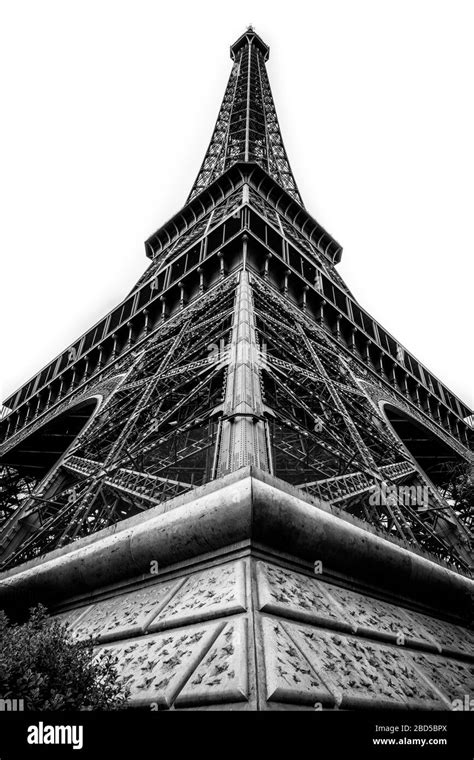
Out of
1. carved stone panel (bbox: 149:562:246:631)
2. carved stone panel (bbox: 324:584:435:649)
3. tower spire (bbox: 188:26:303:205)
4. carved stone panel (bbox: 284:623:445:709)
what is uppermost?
tower spire (bbox: 188:26:303:205)

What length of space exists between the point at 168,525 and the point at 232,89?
61.7 metres

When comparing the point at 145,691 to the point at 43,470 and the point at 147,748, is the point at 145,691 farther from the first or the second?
the point at 43,470

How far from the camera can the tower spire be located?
44.1m

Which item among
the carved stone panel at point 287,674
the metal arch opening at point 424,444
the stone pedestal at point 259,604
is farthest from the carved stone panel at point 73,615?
the metal arch opening at point 424,444

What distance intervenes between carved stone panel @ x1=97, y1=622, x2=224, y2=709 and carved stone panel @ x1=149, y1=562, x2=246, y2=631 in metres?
0.10

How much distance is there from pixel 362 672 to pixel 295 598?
766mm

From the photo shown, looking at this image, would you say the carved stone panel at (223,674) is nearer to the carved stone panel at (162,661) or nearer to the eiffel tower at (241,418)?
the carved stone panel at (162,661)

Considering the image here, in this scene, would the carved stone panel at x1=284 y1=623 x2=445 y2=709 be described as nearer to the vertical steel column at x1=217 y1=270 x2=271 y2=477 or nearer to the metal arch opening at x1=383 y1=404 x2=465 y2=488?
the vertical steel column at x1=217 y1=270 x2=271 y2=477

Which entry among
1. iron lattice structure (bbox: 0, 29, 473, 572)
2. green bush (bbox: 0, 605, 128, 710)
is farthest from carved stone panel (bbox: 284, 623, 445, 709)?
iron lattice structure (bbox: 0, 29, 473, 572)

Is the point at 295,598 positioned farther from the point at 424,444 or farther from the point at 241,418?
the point at 424,444

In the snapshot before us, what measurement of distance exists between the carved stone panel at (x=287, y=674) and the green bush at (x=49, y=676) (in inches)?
39.3

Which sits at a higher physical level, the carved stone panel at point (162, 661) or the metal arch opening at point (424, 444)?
the metal arch opening at point (424, 444)

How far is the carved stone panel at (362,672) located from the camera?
13.2 feet

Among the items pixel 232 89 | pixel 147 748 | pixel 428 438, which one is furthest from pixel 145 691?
pixel 232 89
